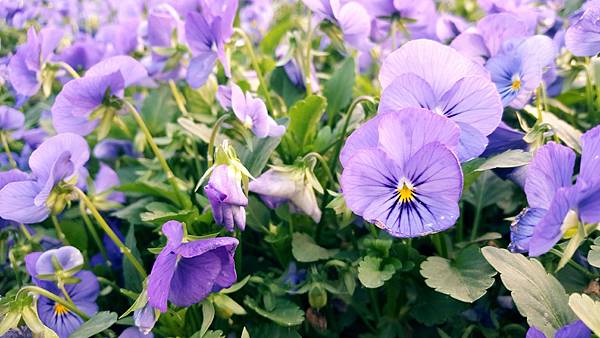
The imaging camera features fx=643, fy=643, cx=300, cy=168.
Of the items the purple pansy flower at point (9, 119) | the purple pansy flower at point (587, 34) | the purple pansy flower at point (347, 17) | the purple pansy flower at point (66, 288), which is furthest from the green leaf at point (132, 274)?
the purple pansy flower at point (587, 34)

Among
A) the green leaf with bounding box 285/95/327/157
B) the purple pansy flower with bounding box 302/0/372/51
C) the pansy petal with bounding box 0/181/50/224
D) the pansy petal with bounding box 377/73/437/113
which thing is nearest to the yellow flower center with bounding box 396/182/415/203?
the pansy petal with bounding box 377/73/437/113

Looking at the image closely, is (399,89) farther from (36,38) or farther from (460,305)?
(36,38)

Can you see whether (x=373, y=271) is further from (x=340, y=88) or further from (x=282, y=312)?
(x=340, y=88)

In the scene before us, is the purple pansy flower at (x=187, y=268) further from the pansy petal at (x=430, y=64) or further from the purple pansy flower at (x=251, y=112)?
the pansy petal at (x=430, y=64)

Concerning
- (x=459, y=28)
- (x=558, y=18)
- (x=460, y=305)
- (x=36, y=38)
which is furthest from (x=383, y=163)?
(x=558, y=18)

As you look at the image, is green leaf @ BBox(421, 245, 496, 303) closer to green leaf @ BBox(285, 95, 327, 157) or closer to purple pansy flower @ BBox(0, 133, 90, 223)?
green leaf @ BBox(285, 95, 327, 157)
